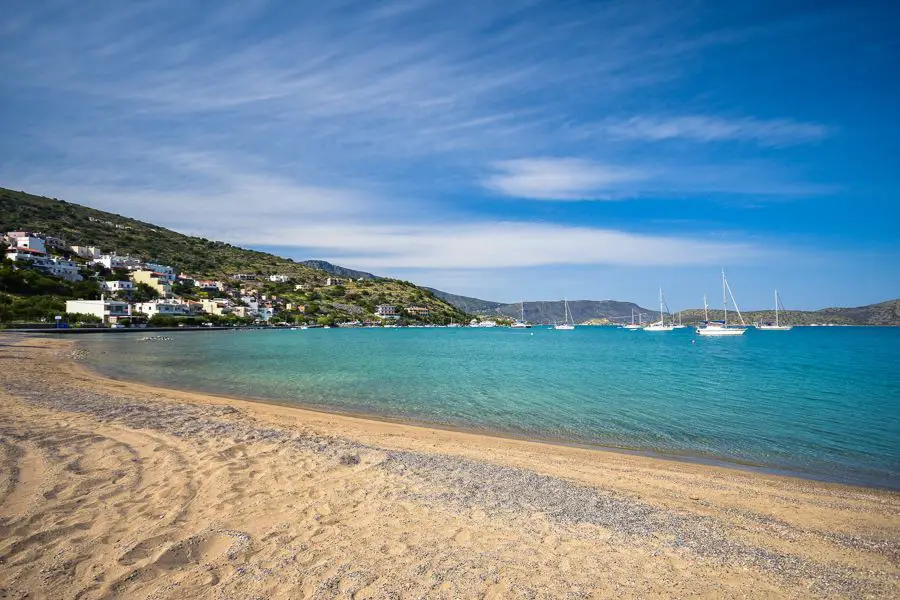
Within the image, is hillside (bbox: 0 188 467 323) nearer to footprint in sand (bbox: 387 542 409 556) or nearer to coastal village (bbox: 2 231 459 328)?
coastal village (bbox: 2 231 459 328)

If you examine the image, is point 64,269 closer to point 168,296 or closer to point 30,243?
point 30,243

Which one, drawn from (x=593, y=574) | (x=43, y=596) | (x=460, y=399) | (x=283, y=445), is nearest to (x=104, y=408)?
(x=283, y=445)

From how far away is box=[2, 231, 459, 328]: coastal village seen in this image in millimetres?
95875

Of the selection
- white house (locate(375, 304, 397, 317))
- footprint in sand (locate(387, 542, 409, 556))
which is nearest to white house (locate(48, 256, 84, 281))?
white house (locate(375, 304, 397, 317))

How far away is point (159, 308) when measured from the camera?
10381 centimetres

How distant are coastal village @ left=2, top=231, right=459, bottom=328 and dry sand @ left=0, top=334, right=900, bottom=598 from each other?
295ft

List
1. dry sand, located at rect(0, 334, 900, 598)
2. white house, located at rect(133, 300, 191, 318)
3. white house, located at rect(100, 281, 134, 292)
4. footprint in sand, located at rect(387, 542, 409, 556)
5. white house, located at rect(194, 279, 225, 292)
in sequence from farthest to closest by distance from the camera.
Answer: white house, located at rect(194, 279, 225, 292), white house, located at rect(100, 281, 134, 292), white house, located at rect(133, 300, 191, 318), footprint in sand, located at rect(387, 542, 409, 556), dry sand, located at rect(0, 334, 900, 598)

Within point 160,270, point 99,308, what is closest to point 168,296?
point 160,270

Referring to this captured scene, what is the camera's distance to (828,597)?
4984mm

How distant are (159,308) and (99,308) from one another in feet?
47.4

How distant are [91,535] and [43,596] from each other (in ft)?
4.14

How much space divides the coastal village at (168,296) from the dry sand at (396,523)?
295 feet

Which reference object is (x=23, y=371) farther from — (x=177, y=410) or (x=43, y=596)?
(x=43, y=596)

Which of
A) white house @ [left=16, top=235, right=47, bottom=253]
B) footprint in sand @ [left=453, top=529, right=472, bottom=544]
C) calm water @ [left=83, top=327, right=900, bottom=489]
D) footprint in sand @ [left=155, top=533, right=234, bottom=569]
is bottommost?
calm water @ [left=83, top=327, right=900, bottom=489]
